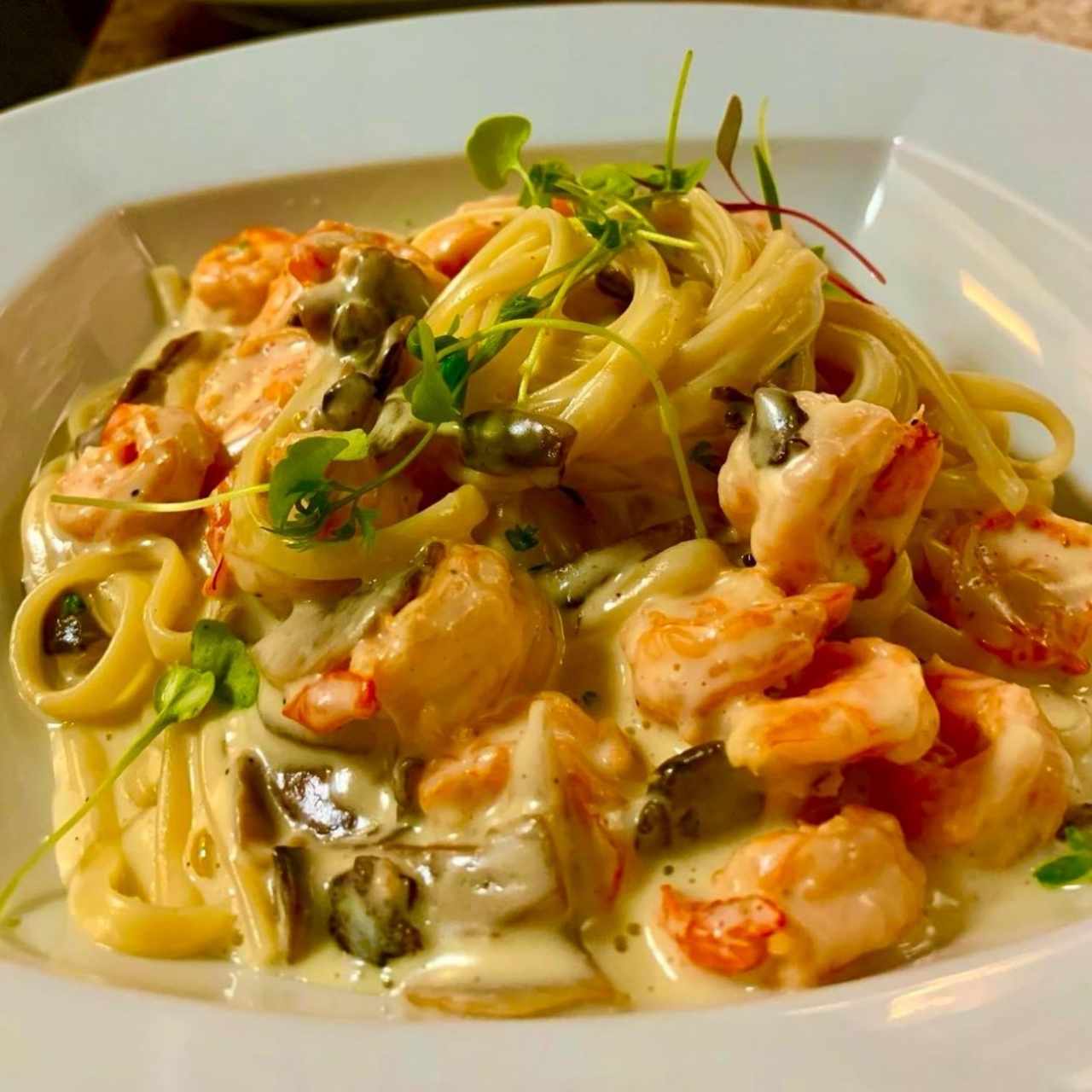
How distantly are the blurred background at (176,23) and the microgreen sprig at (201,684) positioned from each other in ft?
8.31

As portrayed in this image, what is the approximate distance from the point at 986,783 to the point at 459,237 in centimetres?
173

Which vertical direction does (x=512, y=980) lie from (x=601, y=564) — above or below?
below

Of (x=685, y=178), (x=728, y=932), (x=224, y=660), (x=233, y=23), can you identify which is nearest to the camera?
(x=728, y=932)

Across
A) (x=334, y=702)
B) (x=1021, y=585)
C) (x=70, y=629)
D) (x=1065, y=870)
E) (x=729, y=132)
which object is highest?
(x=729, y=132)

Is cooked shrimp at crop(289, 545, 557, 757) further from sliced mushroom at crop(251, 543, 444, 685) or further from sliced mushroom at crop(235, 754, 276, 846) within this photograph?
sliced mushroom at crop(235, 754, 276, 846)

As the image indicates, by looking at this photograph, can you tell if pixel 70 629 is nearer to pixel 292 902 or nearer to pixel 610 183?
pixel 292 902

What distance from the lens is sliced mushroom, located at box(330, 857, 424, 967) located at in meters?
1.77

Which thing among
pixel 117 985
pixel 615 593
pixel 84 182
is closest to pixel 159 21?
pixel 84 182

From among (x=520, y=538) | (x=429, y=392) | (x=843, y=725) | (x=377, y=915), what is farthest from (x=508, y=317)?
(x=377, y=915)

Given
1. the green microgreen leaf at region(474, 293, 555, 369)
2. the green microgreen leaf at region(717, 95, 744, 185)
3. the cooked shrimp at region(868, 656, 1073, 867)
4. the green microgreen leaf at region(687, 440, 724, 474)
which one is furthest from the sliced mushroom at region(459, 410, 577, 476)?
the green microgreen leaf at region(717, 95, 744, 185)

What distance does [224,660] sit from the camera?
2227 mm

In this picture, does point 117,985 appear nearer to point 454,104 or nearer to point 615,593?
point 615,593

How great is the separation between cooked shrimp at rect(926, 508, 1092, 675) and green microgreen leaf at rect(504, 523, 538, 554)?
0.79 m

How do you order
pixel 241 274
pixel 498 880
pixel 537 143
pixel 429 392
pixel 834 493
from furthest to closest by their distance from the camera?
1. pixel 537 143
2. pixel 241 274
3. pixel 429 392
4. pixel 834 493
5. pixel 498 880
